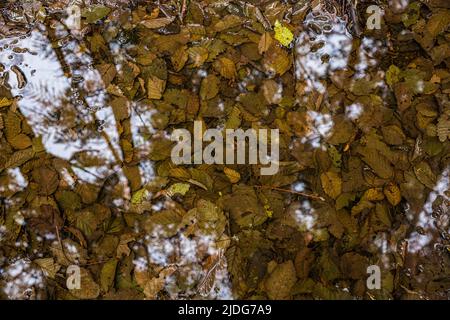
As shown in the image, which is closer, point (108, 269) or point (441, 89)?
point (108, 269)

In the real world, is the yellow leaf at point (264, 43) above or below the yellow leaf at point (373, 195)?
above

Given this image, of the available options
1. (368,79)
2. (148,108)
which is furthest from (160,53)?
(368,79)

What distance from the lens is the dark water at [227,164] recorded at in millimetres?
1570

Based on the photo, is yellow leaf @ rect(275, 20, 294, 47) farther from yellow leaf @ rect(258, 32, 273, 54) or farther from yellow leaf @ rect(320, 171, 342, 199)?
yellow leaf @ rect(320, 171, 342, 199)

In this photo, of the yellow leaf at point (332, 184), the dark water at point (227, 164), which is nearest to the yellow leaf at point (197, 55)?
the dark water at point (227, 164)

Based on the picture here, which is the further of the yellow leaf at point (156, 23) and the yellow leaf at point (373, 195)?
the yellow leaf at point (156, 23)

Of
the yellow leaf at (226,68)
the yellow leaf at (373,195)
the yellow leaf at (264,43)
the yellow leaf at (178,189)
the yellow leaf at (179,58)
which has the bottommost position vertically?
the yellow leaf at (373,195)

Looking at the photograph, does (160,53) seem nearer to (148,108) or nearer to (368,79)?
(148,108)

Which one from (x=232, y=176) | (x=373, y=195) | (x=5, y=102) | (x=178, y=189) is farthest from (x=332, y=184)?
(x=5, y=102)

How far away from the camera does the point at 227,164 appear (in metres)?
1.61

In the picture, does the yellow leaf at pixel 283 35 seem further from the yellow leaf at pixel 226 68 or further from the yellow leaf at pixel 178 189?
the yellow leaf at pixel 178 189

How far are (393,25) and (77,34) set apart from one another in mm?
1148

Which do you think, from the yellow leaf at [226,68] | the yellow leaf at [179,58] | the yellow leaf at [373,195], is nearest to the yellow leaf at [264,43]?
the yellow leaf at [226,68]

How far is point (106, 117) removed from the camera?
167 cm
